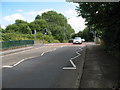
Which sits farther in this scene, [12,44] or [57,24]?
[57,24]

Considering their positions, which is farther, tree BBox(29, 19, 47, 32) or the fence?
tree BBox(29, 19, 47, 32)

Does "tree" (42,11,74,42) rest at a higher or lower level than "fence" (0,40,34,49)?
higher

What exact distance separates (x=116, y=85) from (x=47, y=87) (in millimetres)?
2313

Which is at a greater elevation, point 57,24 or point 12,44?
point 57,24

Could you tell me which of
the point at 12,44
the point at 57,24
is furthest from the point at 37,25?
the point at 12,44

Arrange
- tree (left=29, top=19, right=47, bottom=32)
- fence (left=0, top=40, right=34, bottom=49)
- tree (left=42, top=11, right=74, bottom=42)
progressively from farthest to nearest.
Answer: tree (left=42, top=11, right=74, bottom=42) < tree (left=29, top=19, right=47, bottom=32) < fence (left=0, top=40, right=34, bottom=49)

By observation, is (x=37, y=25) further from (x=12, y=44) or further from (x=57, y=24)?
(x=12, y=44)

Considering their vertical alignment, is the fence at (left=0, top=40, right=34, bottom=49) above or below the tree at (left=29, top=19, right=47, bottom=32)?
below

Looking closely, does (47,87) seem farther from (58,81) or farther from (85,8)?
(85,8)

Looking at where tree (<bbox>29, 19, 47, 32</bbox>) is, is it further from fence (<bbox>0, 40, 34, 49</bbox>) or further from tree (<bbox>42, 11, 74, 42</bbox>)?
fence (<bbox>0, 40, 34, 49</bbox>)

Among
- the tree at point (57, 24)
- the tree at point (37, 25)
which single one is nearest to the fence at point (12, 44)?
the tree at point (57, 24)

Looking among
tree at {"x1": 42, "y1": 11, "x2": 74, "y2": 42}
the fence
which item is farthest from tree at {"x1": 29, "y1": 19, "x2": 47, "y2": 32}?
the fence

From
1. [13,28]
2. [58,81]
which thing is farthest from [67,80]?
[13,28]

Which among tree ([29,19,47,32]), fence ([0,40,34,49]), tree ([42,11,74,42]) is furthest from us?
tree ([42,11,74,42])
